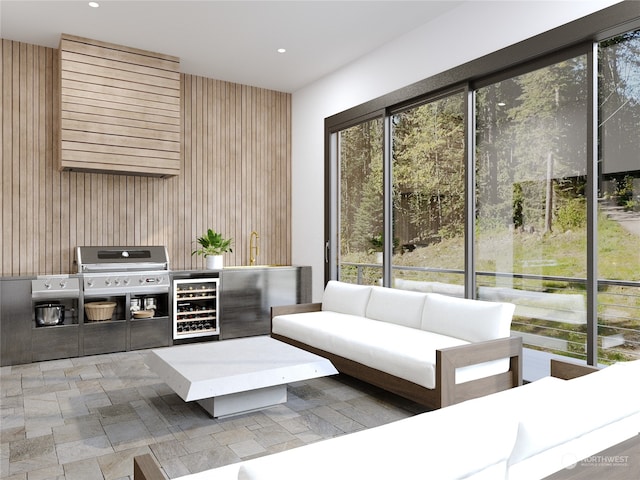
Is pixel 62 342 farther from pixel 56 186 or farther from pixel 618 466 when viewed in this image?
pixel 618 466

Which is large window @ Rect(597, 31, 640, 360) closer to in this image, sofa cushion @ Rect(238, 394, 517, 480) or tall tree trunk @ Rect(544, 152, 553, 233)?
tall tree trunk @ Rect(544, 152, 553, 233)

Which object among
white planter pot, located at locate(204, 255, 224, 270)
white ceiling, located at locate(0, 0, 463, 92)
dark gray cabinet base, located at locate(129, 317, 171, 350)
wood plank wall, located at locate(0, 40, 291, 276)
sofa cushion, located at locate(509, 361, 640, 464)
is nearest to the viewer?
sofa cushion, located at locate(509, 361, 640, 464)

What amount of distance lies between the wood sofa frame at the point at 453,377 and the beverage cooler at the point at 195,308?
2488 mm

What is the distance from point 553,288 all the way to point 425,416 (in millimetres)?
2754

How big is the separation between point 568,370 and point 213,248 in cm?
428

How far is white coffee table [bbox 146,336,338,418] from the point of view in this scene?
284cm

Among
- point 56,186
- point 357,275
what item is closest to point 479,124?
point 357,275

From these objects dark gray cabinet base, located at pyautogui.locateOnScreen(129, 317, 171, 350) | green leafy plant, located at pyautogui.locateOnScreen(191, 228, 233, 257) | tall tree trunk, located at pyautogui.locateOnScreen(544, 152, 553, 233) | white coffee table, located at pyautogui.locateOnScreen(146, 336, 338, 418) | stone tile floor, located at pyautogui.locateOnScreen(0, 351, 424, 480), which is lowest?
stone tile floor, located at pyautogui.locateOnScreen(0, 351, 424, 480)

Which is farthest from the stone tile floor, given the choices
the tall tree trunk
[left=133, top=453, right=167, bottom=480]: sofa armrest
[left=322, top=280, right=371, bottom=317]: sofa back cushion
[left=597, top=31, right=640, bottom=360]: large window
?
the tall tree trunk

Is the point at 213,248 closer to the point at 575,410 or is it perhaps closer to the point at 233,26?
the point at 233,26

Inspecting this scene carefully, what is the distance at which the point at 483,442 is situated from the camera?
110cm

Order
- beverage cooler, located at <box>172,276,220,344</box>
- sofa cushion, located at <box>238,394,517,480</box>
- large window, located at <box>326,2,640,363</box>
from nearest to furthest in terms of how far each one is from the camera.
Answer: sofa cushion, located at <box>238,394,517,480</box>, large window, located at <box>326,2,640,363</box>, beverage cooler, located at <box>172,276,220,344</box>

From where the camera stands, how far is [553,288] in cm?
353

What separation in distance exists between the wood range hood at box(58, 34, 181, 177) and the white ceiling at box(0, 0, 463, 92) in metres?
0.18
